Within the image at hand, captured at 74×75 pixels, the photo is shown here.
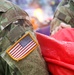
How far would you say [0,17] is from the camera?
3.26ft

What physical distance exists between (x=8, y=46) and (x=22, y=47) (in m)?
0.06

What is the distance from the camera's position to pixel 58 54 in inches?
41.2

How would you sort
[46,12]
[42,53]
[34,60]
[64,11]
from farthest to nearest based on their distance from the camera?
[46,12], [64,11], [42,53], [34,60]

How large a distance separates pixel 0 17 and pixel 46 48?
247 mm

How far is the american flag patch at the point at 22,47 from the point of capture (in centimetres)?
98

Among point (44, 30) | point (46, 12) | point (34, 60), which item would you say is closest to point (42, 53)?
point (34, 60)

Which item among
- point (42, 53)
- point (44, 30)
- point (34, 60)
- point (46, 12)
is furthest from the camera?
point (46, 12)

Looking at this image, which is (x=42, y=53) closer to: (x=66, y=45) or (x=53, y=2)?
(x=66, y=45)

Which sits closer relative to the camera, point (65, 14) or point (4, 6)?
point (4, 6)

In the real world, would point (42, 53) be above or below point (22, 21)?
below

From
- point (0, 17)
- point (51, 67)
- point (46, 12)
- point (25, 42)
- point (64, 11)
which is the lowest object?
point (46, 12)

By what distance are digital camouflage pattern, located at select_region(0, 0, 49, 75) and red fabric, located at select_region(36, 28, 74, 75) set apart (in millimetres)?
59

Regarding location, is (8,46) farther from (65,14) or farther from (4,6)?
(65,14)

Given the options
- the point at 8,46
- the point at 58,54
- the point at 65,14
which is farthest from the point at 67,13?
the point at 8,46
